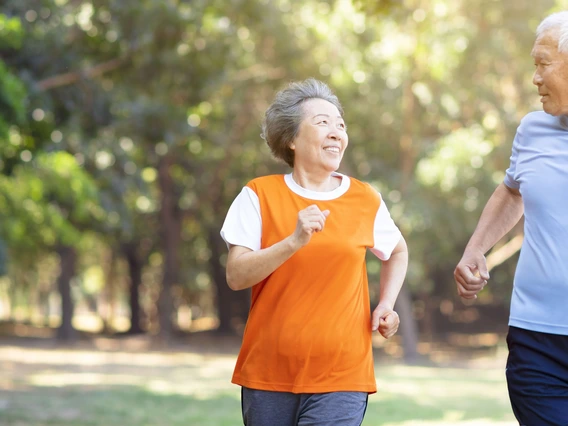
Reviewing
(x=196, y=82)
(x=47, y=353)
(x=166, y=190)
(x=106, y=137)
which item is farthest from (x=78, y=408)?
(x=166, y=190)

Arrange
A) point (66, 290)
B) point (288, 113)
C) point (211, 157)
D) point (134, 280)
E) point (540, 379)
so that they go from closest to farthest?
point (540, 379)
point (288, 113)
point (211, 157)
point (66, 290)
point (134, 280)

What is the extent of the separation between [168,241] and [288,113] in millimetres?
33384

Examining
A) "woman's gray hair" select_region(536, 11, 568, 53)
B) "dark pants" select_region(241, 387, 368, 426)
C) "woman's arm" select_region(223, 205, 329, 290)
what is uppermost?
"woman's gray hair" select_region(536, 11, 568, 53)

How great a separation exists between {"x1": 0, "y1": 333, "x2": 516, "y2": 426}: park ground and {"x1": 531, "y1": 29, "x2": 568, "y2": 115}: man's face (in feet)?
29.3

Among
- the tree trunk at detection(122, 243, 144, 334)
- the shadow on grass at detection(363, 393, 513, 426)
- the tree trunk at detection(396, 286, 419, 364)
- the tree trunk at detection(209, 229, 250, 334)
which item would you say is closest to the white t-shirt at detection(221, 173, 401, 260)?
the shadow on grass at detection(363, 393, 513, 426)

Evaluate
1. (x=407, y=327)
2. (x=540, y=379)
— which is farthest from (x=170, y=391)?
(x=407, y=327)

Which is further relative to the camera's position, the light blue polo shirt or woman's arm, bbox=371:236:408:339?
woman's arm, bbox=371:236:408:339

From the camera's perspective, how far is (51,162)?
1523 centimetres

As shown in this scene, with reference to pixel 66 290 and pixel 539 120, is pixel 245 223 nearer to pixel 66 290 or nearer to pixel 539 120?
pixel 539 120

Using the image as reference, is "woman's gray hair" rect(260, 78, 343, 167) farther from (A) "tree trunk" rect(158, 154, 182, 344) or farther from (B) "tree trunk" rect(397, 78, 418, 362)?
(A) "tree trunk" rect(158, 154, 182, 344)

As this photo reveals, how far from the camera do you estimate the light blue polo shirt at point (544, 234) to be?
3.42m

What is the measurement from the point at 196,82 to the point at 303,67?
11.4 meters

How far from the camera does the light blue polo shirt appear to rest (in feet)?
11.2

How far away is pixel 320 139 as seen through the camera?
12.6ft
